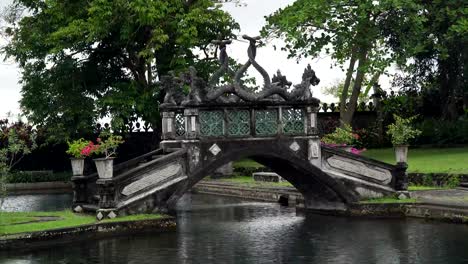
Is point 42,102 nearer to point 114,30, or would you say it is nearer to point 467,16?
point 114,30

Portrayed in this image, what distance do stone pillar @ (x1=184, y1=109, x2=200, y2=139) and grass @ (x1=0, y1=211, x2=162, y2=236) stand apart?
2.33 m

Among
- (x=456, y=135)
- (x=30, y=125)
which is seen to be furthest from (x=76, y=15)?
(x=456, y=135)

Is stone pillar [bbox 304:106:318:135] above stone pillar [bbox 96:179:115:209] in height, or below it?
above

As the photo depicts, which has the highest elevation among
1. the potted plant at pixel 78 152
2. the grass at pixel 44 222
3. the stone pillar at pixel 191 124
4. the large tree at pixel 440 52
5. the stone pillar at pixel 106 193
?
the large tree at pixel 440 52

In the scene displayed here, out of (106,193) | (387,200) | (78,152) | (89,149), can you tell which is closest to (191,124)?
(89,149)

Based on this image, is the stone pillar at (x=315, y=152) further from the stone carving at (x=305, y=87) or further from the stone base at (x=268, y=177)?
the stone base at (x=268, y=177)

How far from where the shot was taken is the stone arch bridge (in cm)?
2061

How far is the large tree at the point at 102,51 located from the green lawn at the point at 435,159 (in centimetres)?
1063

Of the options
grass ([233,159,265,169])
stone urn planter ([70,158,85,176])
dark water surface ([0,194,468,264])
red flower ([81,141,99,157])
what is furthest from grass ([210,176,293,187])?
red flower ([81,141,99,157])

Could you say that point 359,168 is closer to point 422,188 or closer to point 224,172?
point 422,188

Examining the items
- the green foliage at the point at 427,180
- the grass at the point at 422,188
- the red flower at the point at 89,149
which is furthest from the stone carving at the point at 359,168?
the red flower at the point at 89,149

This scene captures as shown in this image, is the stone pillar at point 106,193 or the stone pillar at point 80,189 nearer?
the stone pillar at point 106,193

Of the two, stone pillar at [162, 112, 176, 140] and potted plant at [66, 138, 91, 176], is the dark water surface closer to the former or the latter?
stone pillar at [162, 112, 176, 140]

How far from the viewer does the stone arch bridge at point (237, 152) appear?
67.6 feet
